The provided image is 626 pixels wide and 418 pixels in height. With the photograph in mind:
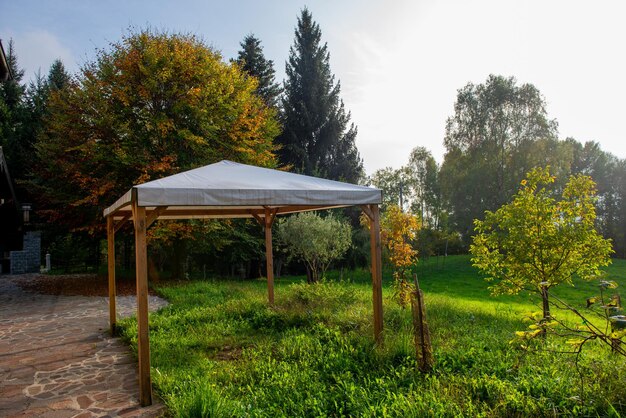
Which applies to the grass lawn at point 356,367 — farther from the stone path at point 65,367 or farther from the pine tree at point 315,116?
the pine tree at point 315,116

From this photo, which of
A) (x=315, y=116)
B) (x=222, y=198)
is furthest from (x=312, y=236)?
(x=315, y=116)

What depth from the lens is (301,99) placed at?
21594 millimetres

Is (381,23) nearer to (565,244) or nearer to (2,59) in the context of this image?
(565,244)

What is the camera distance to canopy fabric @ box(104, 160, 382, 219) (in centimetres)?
403

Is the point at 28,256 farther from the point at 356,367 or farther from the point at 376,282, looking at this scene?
the point at 356,367

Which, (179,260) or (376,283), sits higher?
(376,283)

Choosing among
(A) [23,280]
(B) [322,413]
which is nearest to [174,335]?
(B) [322,413]

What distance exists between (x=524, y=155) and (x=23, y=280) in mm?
26855

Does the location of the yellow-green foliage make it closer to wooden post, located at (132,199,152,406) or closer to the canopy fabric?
the canopy fabric

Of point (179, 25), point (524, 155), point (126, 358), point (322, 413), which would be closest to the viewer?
point (322, 413)

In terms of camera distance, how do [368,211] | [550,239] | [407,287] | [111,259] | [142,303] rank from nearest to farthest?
[142,303] → [368,211] → [550,239] → [111,259] → [407,287]

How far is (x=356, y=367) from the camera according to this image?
4.34 metres

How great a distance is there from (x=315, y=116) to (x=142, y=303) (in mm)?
18519

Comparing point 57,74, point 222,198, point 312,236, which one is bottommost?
point 312,236
